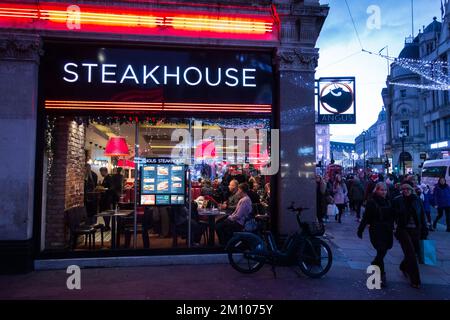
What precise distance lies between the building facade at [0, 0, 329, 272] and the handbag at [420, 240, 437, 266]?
2216 millimetres

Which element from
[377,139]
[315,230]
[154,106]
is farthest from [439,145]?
[377,139]

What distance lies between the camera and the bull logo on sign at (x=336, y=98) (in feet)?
27.6

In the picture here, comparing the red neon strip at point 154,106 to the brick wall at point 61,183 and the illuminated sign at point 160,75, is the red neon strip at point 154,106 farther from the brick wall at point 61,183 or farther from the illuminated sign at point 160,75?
the brick wall at point 61,183

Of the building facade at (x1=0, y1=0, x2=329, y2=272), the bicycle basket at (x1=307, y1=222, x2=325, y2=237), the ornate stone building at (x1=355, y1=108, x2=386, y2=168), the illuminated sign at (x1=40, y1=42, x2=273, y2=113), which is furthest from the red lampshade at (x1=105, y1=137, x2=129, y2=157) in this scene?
the ornate stone building at (x1=355, y1=108, x2=386, y2=168)

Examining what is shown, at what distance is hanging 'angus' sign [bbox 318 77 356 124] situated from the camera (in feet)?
27.5

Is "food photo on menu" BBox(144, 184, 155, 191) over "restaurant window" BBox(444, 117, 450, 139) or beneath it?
beneath

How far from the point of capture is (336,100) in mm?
8422

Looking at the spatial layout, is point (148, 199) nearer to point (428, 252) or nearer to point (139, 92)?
point (139, 92)

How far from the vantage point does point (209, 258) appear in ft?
25.3

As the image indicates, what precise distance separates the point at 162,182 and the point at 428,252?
565cm

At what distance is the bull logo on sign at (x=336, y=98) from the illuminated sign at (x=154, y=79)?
4.62 ft

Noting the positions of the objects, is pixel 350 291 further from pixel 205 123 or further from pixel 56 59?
pixel 56 59

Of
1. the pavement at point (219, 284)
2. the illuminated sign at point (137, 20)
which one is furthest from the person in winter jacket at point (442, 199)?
the illuminated sign at point (137, 20)

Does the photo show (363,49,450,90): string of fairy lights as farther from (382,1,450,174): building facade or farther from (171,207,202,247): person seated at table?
(382,1,450,174): building facade
